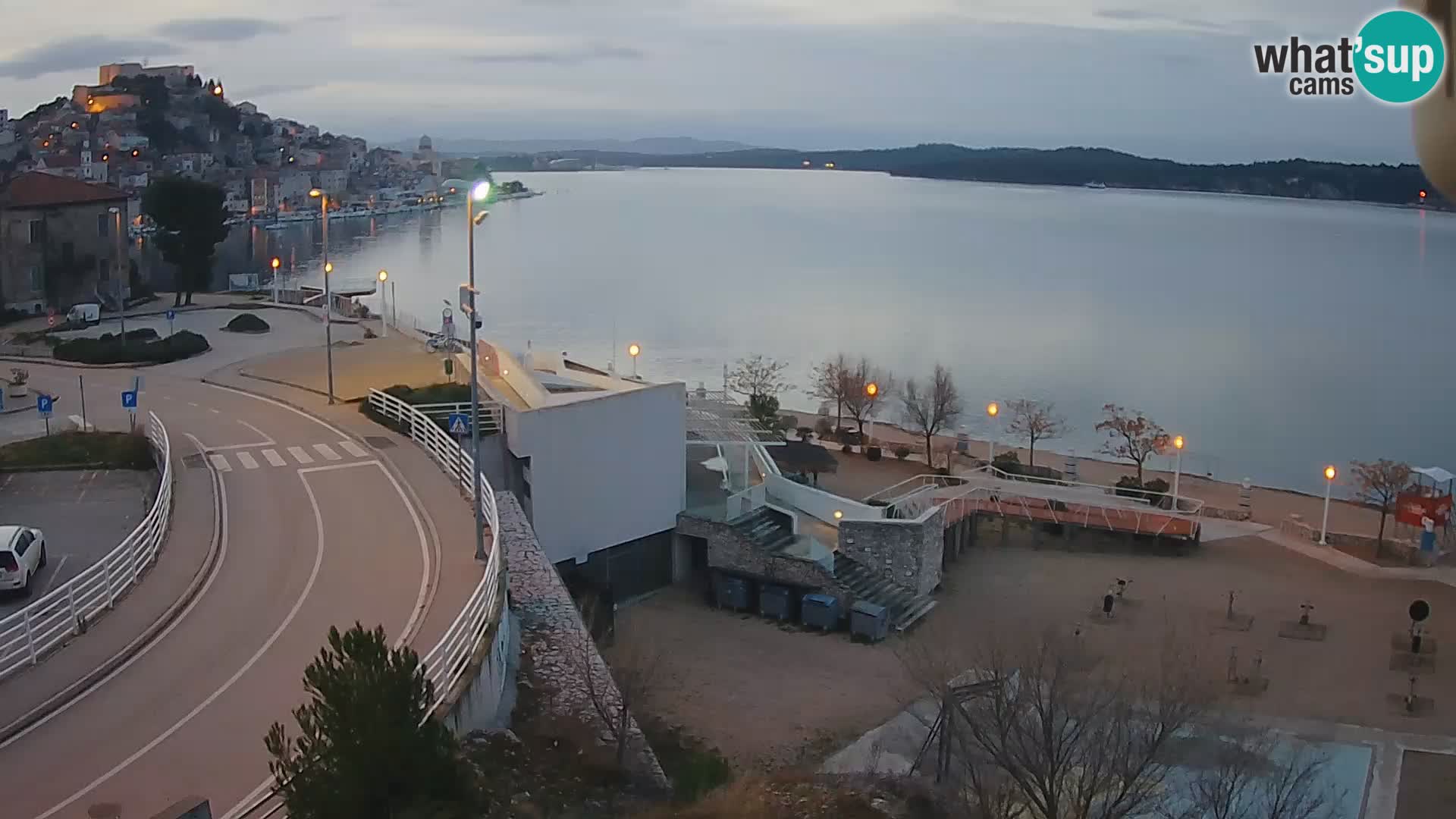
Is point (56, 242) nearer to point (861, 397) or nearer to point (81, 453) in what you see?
point (81, 453)

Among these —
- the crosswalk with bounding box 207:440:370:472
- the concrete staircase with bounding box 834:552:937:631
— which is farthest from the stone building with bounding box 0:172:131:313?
the concrete staircase with bounding box 834:552:937:631

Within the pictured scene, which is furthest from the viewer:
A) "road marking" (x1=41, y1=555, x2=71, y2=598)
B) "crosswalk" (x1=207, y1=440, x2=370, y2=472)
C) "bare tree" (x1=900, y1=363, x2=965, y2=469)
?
→ "bare tree" (x1=900, y1=363, x2=965, y2=469)

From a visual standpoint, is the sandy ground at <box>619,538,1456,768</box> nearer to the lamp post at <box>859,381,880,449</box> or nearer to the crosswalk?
the crosswalk

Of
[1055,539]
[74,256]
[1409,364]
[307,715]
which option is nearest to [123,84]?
[74,256]

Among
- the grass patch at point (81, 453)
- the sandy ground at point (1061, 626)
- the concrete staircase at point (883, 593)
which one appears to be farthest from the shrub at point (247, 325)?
the concrete staircase at point (883, 593)

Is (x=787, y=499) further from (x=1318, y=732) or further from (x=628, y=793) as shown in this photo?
(x=628, y=793)

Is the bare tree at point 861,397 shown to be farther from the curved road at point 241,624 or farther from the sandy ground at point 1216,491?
the curved road at point 241,624
